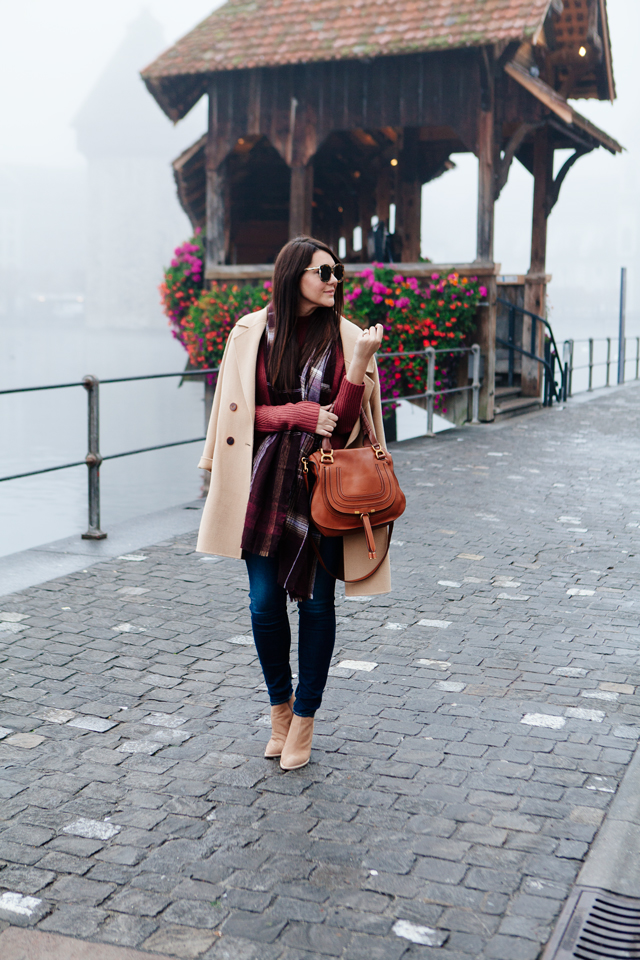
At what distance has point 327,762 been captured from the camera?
3553 mm

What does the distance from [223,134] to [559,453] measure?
23.5 ft

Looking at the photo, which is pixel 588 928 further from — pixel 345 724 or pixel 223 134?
pixel 223 134

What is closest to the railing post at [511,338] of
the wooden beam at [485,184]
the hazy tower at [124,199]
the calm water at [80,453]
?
the wooden beam at [485,184]

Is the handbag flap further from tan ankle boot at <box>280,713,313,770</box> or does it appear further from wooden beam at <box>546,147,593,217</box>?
wooden beam at <box>546,147,593,217</box>

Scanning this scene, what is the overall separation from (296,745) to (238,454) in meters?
0.97

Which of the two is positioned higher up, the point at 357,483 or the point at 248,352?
the point at 248,352

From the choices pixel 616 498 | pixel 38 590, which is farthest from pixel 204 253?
pixel 38 590

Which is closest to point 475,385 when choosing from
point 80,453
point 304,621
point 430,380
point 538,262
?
point 430,380

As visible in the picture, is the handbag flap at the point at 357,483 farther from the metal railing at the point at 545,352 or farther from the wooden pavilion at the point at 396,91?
the metal railing at the point at 545,352

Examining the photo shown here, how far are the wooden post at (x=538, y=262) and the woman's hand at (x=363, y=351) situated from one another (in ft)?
42.4

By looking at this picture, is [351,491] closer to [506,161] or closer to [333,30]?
[506,161]

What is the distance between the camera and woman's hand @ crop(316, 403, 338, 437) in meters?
3.34

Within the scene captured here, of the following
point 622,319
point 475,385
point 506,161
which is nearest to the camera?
point 475,385

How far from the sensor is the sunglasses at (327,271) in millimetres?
3301
